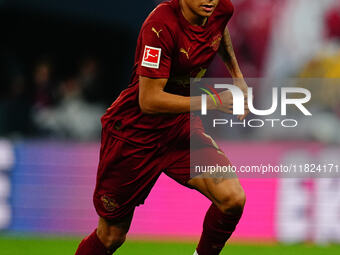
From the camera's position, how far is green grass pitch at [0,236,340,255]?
281 inches

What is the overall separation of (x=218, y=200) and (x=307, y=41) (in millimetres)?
4928

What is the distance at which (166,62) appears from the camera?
4602 mm

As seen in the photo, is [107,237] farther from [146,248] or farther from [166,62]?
[146,248]

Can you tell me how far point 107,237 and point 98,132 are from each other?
395cm

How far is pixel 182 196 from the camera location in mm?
7914

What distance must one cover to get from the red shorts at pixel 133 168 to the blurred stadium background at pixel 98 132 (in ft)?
7.25

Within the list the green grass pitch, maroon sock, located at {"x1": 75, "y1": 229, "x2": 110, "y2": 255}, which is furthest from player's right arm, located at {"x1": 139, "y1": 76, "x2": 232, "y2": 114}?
the green grass pitch

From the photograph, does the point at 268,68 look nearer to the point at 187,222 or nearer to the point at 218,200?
the point at 187,222

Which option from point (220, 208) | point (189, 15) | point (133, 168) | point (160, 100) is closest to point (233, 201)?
point (220, 208)

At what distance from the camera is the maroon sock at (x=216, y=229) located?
16.1ft

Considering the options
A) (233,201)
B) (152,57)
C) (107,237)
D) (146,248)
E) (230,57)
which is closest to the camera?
(152,57)

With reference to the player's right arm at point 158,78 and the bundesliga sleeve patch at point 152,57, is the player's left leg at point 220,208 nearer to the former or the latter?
the player's right arm at point 158,78

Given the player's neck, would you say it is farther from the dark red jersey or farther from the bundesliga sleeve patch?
the bundesliga sleeve patch

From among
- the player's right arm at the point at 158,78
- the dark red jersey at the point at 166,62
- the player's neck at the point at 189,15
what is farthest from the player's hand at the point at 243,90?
the player's neck at the point at 189,15
